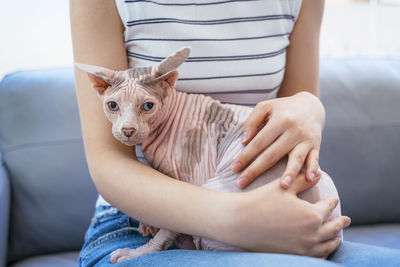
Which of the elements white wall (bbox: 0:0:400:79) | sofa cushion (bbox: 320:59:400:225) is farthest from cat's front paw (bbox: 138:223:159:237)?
white wall (bbox: 0:0:400:79)

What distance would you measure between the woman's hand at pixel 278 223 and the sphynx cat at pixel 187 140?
4 cm

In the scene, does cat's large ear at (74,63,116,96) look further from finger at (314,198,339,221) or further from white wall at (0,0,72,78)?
white wall at (0,0,72,78)

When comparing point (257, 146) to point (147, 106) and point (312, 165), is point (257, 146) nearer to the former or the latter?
point (312, 165)

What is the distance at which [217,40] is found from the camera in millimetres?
745

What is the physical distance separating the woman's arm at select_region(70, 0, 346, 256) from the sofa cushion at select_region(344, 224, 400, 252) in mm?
653

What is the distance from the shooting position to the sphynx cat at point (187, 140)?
0.56 m

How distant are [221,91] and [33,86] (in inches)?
30.2

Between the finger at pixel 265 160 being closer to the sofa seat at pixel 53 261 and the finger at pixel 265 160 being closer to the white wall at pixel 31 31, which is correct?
the sofa seat at pixel 53 261

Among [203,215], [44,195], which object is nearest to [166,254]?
Answer: [203,215]

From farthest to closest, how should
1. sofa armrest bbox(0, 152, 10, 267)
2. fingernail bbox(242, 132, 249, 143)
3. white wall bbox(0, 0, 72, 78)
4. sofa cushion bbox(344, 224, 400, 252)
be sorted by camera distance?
white wall bbox(0, 0, 72, 78)
sofa cushion bbox(344, 224, 400, 252)
sofa armrest bbox(0, 152, 10, 267)
fingernail bbox(242, 132, 249, 143)

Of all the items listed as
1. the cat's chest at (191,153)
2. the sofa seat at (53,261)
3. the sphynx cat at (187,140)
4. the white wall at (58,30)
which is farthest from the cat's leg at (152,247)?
the white wall at (58,30)

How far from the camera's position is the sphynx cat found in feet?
1.83

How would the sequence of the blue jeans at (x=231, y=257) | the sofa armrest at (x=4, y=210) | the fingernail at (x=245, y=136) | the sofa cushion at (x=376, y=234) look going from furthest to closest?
the sofa cushion at (x=376, y=234) < the sofa armrest at (x=4, y=210) < the fingernail at (x=245, y=136) < the blue jeans at (x=231, y=257)

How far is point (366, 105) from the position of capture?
1280mm
